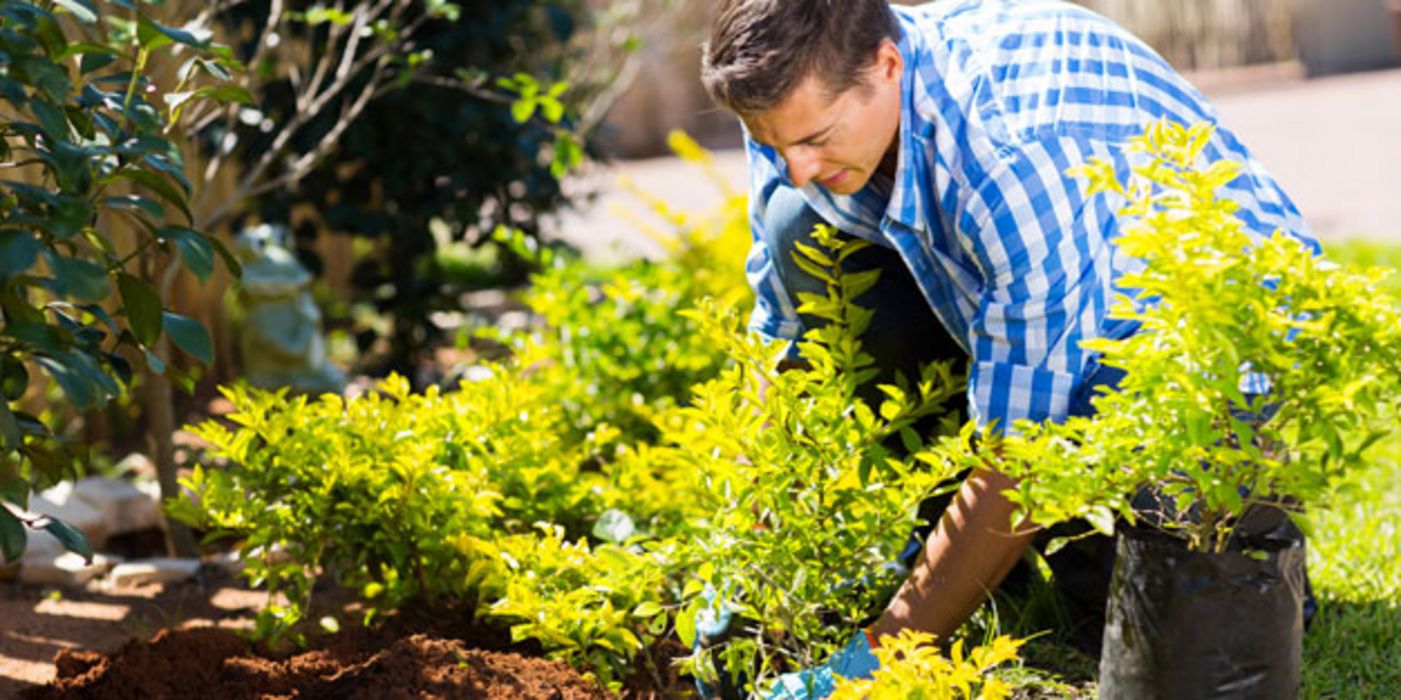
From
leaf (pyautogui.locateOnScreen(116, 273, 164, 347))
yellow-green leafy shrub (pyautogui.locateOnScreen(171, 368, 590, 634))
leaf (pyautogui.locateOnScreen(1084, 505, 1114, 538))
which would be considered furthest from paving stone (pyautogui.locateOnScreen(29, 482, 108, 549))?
leaf (pyautogui.locateOnScreen(1084, 505, 1114, 538))

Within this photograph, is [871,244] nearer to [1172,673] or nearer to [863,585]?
[863,585]

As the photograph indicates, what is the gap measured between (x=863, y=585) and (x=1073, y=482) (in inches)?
27.2

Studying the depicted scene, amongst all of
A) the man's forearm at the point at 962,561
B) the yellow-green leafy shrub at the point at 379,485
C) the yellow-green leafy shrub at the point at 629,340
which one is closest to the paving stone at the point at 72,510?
the yellow-green leafy shrub at the point at 379,485

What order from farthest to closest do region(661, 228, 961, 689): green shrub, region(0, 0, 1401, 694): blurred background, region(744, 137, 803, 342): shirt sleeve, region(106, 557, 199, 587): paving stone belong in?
region(106, 557, 199, 587): paving stone < region(744, 137, 803, 342): shirt sleeve < region(661, 228, 961, 689): green shrub < region(0, 0, 1401, 694): blurred background

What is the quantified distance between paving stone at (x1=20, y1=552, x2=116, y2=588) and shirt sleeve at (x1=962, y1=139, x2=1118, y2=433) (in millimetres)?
2004

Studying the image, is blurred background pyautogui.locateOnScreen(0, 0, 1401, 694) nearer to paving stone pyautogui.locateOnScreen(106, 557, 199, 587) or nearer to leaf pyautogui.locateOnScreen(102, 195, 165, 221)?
leaf pyautogui.locateOnScreen(102, 195, 165, 221)

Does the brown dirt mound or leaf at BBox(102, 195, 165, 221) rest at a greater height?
leaf at BBox(102, 195, 165, 221)

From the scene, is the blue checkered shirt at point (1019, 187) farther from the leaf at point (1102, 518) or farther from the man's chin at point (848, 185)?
the leaf at point (1102, 518)

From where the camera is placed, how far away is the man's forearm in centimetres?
211

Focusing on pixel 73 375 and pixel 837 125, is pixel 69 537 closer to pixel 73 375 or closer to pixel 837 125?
pixel 73 375

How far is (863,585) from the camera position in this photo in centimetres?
242

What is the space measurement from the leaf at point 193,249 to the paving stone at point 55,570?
146cm

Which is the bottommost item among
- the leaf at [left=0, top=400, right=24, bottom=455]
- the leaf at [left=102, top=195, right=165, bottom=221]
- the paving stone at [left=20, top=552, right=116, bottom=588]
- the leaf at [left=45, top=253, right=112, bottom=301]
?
the paving stone at [left=20, top=552, right=116, bottom=588]

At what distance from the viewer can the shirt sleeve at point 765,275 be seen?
2.75 m
